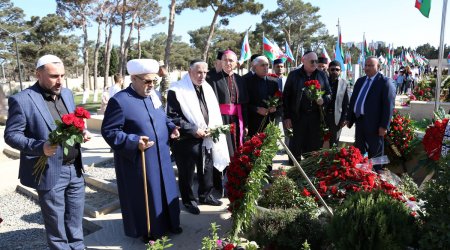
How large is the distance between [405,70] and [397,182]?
19.4 meters

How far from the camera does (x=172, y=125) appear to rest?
12.3 feet

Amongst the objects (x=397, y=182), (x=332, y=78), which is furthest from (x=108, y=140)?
(x=332, y=78)

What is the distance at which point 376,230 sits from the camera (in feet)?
6.91

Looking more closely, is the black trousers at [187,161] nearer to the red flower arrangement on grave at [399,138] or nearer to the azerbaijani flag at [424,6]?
the red flower arrangement on grave at [399,138]

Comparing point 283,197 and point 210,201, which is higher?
point 283,197

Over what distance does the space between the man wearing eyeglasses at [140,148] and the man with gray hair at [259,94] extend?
1926 mm

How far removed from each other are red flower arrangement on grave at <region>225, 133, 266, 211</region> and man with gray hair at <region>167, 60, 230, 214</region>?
0.91 m

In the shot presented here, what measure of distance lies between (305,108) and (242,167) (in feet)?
7.82

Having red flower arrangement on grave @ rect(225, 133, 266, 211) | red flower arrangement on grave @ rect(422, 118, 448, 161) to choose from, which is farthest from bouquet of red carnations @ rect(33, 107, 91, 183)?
red flower arrangement on grave @ rect(422, 118, 448, 161)

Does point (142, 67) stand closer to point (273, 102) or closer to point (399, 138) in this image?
point (273, 102)

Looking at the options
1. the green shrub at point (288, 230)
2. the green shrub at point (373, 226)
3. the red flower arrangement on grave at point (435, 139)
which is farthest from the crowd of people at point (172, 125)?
the red flower arrangement on grave at point (435, 139)

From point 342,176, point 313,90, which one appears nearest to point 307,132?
point 313,90

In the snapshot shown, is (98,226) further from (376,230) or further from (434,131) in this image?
(434,131)

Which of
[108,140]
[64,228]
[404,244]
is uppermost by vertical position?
[108,140]
